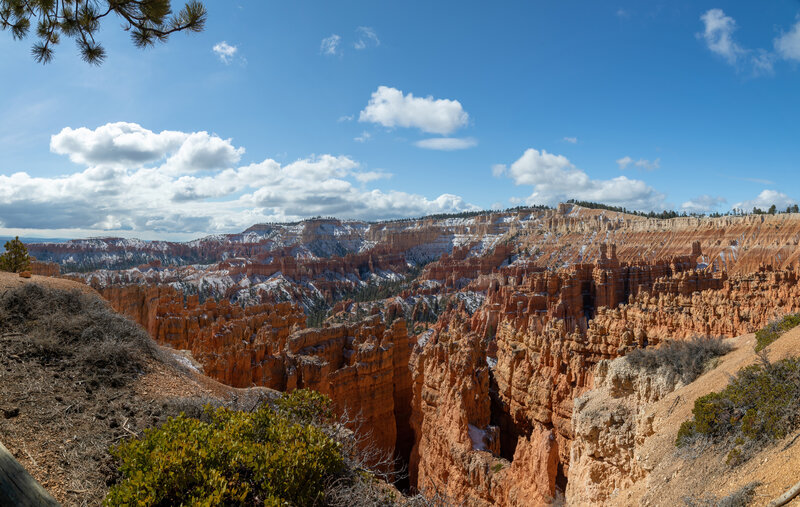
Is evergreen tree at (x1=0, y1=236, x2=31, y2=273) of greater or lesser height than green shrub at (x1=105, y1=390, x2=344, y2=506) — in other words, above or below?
above

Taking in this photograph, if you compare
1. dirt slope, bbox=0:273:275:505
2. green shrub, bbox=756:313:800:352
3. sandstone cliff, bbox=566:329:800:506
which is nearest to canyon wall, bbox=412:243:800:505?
sandstone cliff, bbox=566:329:800:506

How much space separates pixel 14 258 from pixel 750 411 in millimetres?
23026

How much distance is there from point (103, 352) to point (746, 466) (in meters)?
11.1

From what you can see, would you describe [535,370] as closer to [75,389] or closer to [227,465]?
[227,465]

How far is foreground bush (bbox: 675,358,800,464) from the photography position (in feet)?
20.6

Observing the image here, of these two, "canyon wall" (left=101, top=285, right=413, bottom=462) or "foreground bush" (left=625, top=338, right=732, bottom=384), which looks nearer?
"foreground bush" (left=625, top=338, right=732, bottom=384)

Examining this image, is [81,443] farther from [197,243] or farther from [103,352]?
[197,243]

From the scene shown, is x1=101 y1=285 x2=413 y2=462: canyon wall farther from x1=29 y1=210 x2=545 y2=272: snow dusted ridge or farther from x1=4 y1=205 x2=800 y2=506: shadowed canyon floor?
x1=29 y1=210 x2=545 y2=272: snow dusted ridge

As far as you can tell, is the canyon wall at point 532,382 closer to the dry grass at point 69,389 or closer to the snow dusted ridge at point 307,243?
the dry grass at point 69,389

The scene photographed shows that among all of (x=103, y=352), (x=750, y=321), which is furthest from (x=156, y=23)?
(x=750, y=321)

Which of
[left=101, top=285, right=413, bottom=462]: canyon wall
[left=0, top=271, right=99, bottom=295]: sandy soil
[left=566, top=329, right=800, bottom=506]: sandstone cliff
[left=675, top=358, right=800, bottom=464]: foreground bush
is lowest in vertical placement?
[left=101, top=285, right=413, bottom=462]: canyon wall

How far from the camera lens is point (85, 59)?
6914mm

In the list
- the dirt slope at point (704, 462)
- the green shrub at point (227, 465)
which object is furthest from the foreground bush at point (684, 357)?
the green shrub at point (227, 465)

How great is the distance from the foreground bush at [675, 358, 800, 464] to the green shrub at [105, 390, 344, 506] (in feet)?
21.5
